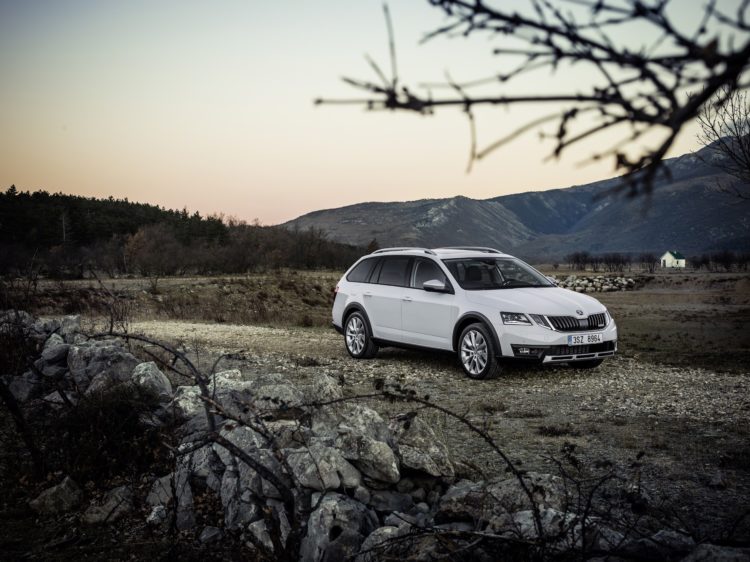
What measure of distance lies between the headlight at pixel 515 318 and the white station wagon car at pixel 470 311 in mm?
15

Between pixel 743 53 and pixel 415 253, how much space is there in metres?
9.92

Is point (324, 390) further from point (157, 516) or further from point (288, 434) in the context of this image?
point (157, 516)

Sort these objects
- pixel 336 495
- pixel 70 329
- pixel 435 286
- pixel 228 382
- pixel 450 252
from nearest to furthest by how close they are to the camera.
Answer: pixel 336 495
pixel 228 382
pixel 435 286
pixel 450 252
pixel 70 329

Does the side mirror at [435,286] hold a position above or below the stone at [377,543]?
above

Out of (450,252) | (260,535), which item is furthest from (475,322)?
(260,535)

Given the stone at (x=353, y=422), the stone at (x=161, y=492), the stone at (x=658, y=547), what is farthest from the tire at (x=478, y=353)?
the stone at (x=658, y=547)

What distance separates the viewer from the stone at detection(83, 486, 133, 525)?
193 inches

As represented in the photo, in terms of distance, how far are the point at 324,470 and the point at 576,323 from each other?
20.6 ft

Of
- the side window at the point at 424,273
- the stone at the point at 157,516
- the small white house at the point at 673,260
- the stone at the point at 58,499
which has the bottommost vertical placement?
the stone at the point at 58,499

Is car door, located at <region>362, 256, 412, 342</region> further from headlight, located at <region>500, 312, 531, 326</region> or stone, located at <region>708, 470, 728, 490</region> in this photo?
stone, located at <region>708, 470, 728, 490</region>

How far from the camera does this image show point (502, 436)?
627cm

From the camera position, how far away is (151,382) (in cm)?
717

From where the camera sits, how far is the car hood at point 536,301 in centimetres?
952

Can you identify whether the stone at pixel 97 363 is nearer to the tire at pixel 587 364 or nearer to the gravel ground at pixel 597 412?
the gravel ground at pixel 597 412
